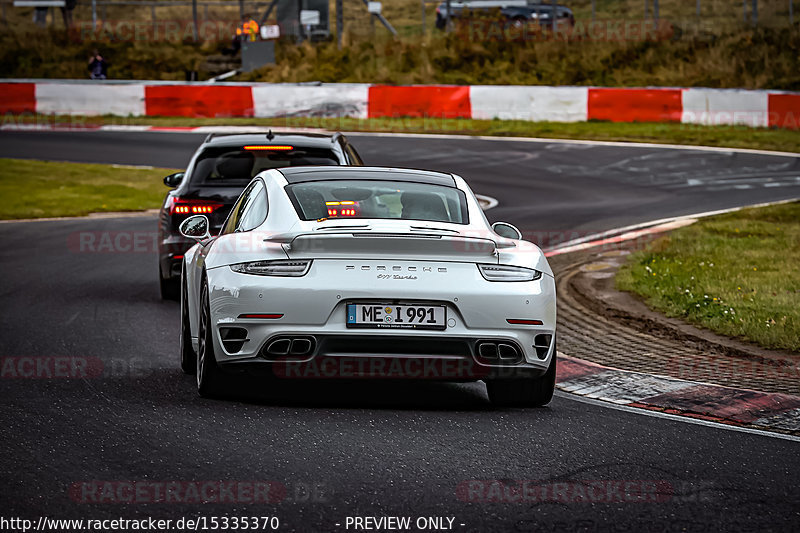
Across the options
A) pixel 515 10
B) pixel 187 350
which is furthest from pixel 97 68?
pixel 187 350

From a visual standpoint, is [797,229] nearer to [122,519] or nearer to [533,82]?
[122,519]

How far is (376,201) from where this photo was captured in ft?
27.1

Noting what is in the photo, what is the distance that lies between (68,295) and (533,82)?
93.0ft

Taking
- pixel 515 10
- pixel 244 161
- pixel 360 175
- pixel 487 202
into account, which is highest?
pixel 515 10

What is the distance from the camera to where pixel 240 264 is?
24.7 feet

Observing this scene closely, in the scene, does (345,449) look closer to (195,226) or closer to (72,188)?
(195,226)

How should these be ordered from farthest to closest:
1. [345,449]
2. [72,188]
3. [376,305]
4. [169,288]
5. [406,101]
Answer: [406,101], [72,188], [169,288], [376,305], [345,449]

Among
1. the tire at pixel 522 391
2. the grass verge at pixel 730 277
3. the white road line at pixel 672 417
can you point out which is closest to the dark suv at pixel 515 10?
the grass verge at pixel 730 277

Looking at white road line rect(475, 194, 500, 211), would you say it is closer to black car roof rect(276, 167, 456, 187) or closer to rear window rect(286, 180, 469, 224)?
black car roof rect(276, 167, 456, 187)

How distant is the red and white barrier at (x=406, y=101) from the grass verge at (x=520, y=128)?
10.5 inches

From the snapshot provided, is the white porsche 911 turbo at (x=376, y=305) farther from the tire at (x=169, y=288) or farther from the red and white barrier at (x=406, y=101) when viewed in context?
the red and white barrier at (x=406, y=101)

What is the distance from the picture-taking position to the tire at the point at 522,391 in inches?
310

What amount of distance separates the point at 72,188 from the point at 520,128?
12.2 m

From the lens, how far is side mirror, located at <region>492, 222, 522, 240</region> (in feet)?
27.9
